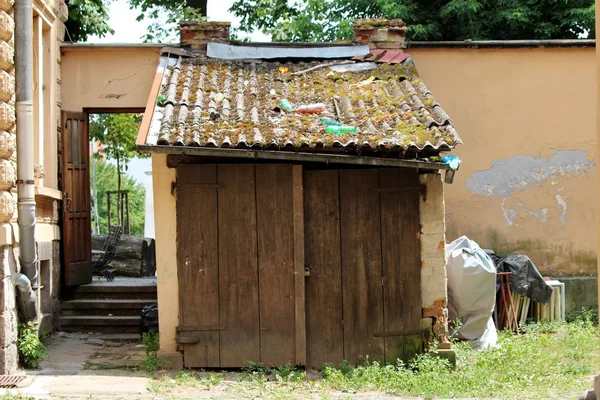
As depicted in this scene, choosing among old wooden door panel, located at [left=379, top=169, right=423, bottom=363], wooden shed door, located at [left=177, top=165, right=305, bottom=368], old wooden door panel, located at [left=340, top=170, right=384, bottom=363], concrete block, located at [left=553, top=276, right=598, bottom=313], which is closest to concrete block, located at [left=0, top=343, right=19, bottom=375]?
wooden shed door, located at [left=177, top=165, right=305, bottom=368]

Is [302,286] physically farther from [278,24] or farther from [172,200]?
[278,24]

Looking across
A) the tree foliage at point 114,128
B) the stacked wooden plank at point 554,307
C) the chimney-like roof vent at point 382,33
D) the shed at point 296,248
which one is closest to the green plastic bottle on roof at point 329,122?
the shed at point 296,248

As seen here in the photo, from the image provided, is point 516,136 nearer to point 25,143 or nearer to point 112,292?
point 112,292

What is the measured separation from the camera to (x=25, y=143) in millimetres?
9406

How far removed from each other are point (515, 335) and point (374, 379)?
3.45m

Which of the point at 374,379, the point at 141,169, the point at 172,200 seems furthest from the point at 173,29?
the point at 141,169

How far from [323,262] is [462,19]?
9476 millimetres

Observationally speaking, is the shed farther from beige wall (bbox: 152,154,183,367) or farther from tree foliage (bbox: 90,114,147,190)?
tree foliage (bbox: 90,114,147,190)

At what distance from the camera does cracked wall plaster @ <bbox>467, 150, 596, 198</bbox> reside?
12.6 meters

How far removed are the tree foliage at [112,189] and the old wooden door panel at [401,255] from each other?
27192 millimetres

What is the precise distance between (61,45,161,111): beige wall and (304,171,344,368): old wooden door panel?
4.14 meters

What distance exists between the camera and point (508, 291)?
11.7 meters

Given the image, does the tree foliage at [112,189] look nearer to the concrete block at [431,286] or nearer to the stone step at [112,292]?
the stone step at [112,292]

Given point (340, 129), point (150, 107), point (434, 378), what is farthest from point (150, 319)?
point (434, 378)
